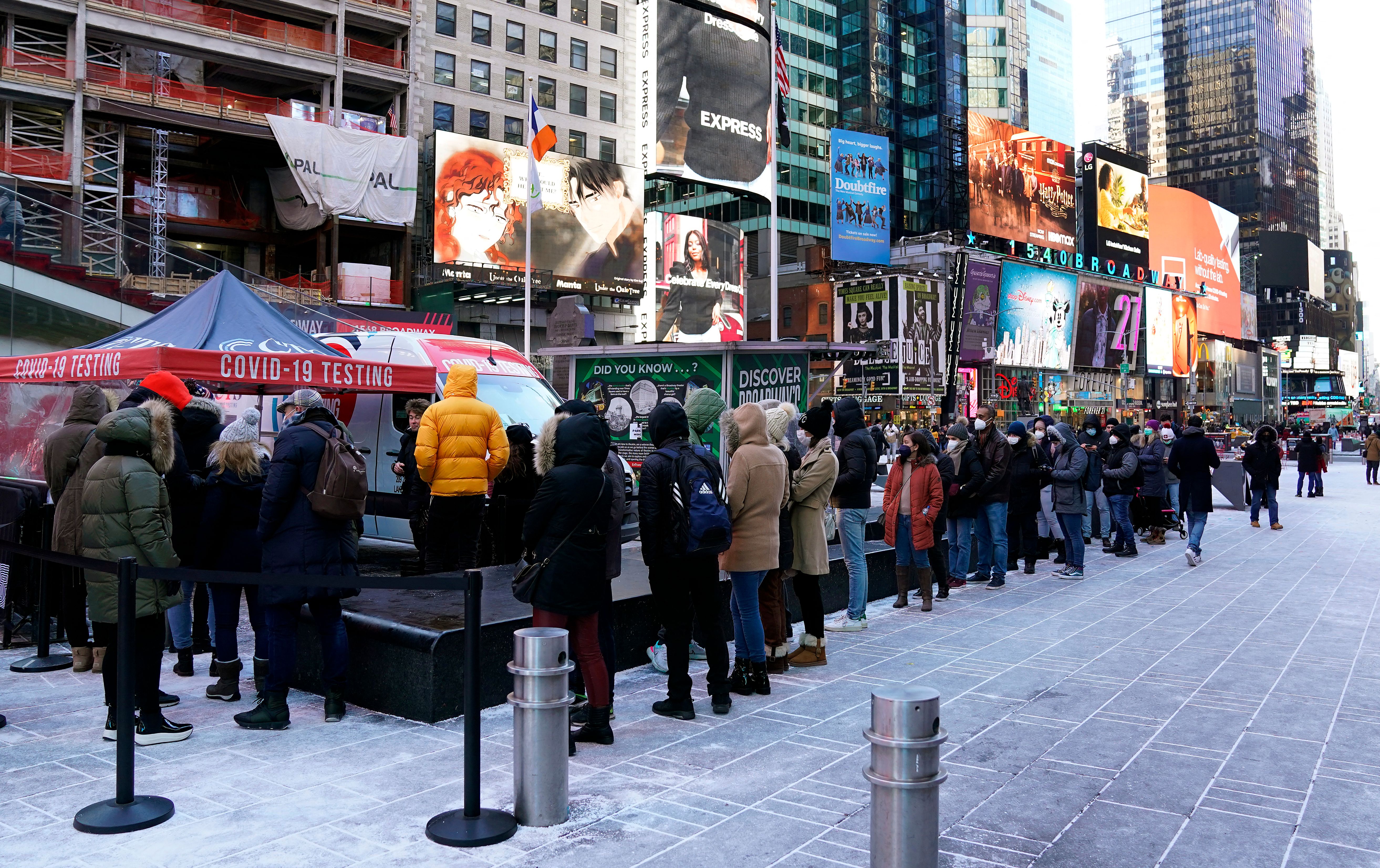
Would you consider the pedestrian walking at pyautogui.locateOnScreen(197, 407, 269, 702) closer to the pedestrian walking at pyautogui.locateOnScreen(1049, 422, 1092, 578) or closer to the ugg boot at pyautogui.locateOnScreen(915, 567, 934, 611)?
the ugg boot at pyautogui.locateOnScreen(915, 567, 934, 611)

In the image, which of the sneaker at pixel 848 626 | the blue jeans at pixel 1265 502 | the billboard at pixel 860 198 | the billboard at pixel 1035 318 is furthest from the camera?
the billboard at pixel 1035 318

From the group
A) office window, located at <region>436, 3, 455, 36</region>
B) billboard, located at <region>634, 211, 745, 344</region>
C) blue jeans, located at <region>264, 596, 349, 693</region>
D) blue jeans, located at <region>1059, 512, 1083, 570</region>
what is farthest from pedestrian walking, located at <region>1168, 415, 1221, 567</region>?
office window, located at <region>436, 3, 455, 36</region>

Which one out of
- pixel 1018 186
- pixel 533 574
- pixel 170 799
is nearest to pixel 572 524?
pixel 533 574

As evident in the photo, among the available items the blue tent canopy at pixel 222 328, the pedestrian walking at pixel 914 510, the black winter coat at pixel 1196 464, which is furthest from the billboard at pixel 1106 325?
the blue tent canopy at pixel 222 328

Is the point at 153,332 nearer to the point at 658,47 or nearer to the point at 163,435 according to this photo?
the point at 163,435

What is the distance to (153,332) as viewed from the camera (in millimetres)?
10078

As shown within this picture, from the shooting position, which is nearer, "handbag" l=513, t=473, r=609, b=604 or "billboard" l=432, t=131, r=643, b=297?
"handbag" l=513, t=473, r=609, b=604

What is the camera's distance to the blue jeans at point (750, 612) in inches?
260

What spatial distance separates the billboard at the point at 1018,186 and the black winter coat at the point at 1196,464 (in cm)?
5526

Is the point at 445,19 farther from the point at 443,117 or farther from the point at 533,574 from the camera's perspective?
the point at 533,574

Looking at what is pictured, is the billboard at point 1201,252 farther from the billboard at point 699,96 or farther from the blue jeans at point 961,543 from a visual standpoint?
the blue jeans at point 961,543

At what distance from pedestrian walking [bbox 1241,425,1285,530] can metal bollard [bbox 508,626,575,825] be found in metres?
17.4

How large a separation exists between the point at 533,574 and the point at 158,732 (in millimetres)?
2295

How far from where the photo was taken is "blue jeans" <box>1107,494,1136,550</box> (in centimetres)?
1428
